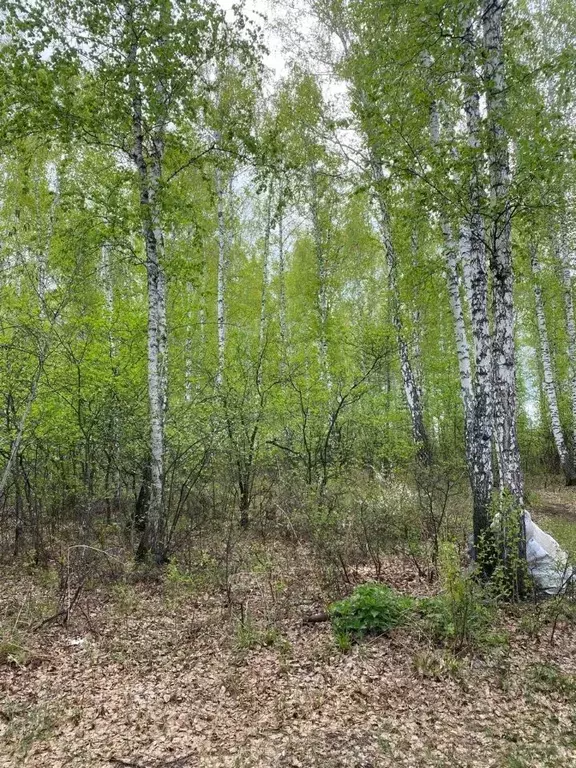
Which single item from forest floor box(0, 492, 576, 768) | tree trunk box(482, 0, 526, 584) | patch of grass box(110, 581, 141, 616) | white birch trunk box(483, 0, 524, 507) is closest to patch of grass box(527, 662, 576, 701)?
forest floor box(0, 492, 576, 768)

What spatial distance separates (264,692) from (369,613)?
121 centimetres

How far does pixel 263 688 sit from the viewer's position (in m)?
3.79

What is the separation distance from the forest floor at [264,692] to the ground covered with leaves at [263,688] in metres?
0.01

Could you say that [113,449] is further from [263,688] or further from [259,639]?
[263,688]

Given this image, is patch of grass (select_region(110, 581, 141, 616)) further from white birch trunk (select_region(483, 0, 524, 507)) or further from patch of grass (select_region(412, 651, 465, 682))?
white birch trunk (select_region(483, 0, 524, 507))

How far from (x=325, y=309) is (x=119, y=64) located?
850cm

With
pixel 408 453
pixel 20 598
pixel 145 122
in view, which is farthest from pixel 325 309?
pixel 20 598

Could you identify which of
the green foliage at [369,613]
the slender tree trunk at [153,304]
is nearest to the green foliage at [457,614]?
the green foliage at [369,613]

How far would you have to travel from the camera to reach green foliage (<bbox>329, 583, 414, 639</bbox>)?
4402 millimetres

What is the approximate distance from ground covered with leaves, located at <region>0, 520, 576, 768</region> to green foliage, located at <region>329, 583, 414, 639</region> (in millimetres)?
105

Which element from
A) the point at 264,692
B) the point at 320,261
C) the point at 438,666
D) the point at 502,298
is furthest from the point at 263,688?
the point at 320,261

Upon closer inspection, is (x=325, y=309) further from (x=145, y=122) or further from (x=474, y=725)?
(x=474, y=725)

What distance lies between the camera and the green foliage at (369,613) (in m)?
4.40

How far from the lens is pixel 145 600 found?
5.44 meters
